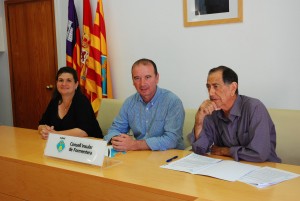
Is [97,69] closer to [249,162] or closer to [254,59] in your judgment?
[254,59]

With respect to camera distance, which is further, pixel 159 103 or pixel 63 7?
pixel 63 7

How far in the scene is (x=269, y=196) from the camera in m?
1.24

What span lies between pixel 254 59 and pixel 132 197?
1903mm

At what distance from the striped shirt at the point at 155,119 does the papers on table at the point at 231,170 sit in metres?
0.38

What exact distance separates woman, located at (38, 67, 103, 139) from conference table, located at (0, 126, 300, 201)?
1.27ft

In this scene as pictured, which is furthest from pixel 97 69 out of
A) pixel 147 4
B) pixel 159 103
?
pixel 159 103

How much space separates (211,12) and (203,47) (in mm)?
318

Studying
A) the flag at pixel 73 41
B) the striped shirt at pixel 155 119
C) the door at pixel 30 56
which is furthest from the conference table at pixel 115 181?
the door at pixel 30 56

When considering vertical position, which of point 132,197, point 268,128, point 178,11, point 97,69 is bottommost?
point 132,197

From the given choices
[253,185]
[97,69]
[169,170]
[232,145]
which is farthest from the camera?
[97,69]

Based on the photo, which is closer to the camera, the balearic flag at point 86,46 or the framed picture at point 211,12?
the framed picture at point 211,12

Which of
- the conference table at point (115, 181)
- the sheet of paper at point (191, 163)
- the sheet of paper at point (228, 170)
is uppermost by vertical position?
the sheet of paper at point (228, 170)

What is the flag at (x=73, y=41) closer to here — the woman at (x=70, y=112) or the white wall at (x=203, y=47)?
the white wall at (x=203, y=47)

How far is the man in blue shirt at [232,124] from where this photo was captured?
1.71 metres
